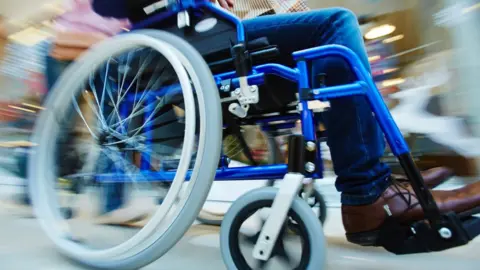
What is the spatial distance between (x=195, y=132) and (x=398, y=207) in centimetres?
36

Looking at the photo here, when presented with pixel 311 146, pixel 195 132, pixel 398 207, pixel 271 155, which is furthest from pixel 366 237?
pixel 271 155

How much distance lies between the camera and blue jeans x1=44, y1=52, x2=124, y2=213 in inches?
29.2

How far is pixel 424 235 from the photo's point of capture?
54cm

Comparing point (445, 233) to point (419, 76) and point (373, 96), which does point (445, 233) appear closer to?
point (373, 96)

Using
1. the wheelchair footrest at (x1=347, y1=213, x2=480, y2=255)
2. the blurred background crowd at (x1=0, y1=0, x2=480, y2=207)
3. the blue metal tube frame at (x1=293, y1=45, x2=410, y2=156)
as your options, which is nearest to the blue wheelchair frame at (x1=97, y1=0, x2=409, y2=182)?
the blue metal tube frame at (x1=293, y1=45, x2=410, y2=156)

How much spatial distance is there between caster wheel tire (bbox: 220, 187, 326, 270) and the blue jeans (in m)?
0.34

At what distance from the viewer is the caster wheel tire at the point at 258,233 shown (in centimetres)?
48

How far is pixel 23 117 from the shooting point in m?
1.55

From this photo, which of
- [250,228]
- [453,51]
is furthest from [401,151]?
[453,51]

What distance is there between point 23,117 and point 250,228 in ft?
4.70

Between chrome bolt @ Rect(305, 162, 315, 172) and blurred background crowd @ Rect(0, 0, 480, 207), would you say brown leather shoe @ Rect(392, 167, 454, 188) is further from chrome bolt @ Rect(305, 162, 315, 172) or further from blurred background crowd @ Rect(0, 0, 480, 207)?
blurred background crowd @ Rect(0, 0, 480, 207)

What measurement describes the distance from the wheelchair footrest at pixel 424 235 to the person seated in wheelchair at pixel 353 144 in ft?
0.04

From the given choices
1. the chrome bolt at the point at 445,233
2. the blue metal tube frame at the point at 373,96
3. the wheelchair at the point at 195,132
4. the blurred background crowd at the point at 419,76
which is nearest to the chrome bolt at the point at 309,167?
the wheelchair at the point at 195,132

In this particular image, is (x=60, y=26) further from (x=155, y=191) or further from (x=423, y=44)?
(x=423, y=44)
